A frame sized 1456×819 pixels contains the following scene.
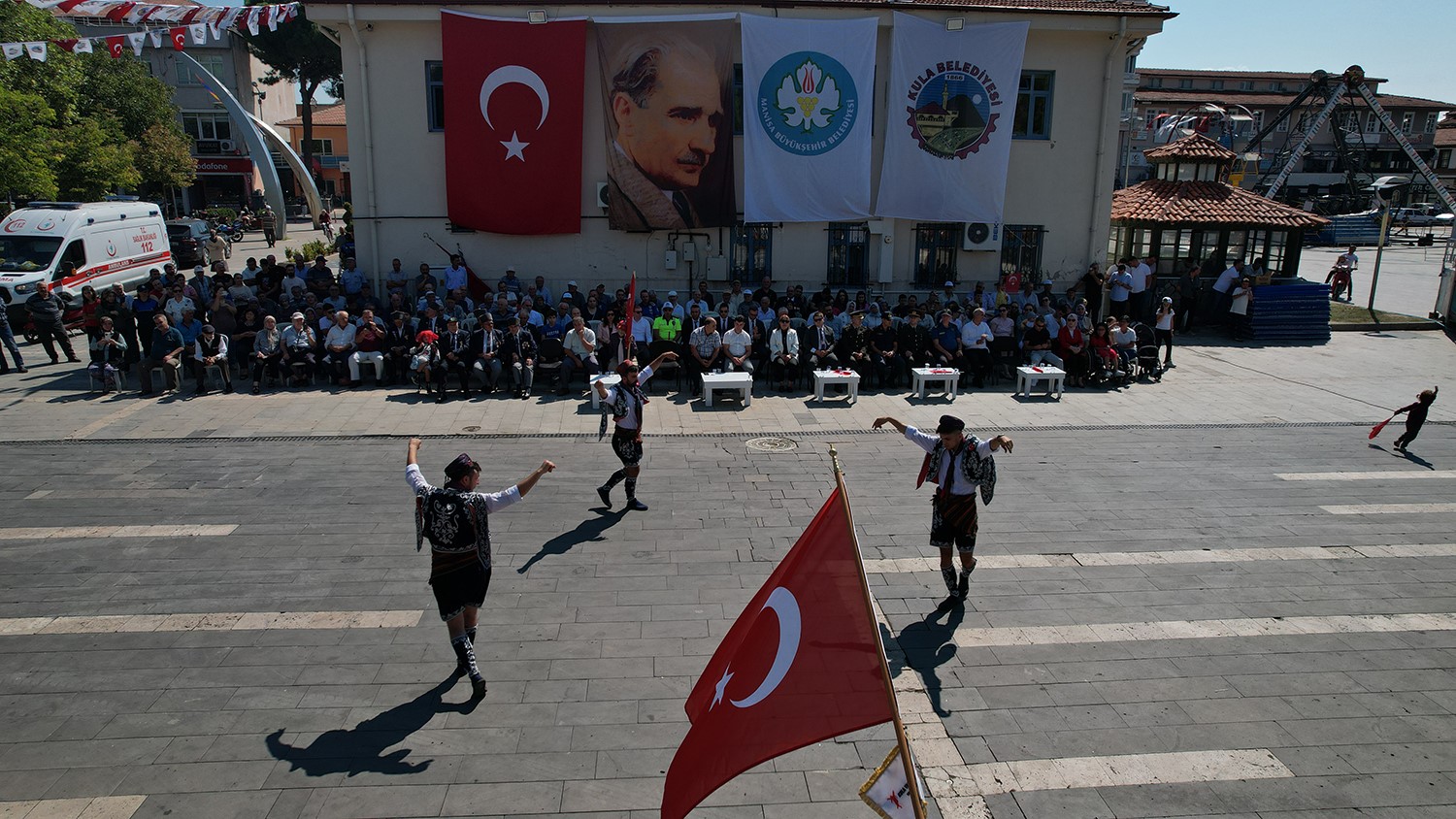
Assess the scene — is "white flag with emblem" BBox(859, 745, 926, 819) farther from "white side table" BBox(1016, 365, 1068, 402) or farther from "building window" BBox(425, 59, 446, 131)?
"building window" BBox(425, 59, 446, 131)

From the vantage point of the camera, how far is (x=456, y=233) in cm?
2053

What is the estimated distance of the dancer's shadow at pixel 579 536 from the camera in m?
9.40

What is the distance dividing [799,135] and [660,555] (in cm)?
1287

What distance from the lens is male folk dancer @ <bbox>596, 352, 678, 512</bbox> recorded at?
33.5ft

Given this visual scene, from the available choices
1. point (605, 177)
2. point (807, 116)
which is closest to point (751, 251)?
point (807, 116)

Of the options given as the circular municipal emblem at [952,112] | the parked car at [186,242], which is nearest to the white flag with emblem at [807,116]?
the circular municipal emblem at [952,112]

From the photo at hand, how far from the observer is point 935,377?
1630 cm

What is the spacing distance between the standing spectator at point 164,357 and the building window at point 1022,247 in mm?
17578

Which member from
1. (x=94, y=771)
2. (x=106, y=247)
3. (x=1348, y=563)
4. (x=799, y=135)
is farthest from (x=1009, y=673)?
(x=106, y=247)

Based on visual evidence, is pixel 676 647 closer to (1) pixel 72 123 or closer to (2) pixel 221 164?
(1) pixel 72 123

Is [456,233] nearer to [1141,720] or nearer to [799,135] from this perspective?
[799,135]

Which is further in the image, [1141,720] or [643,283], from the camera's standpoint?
[643,283]

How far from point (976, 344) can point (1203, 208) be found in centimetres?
984

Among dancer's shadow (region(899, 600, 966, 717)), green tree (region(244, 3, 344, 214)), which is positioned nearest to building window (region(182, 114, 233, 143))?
green tree (region(244, 3, 344, 214))
